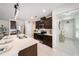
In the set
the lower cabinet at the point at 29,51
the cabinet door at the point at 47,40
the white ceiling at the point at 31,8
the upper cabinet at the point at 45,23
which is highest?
the white ceiling at the point at 31,8

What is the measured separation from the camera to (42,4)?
1653mm

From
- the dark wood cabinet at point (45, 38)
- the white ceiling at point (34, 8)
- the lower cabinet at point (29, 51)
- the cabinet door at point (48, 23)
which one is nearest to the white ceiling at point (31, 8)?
the white ceiling at point (34, 8)

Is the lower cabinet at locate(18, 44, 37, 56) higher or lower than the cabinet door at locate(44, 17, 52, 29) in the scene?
lower

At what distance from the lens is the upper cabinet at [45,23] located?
1.66 m

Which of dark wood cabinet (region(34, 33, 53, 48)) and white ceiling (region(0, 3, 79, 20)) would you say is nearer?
white ceiling (region(0, 3, 79, 20))

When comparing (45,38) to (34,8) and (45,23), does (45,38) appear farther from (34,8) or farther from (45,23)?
(34,8)

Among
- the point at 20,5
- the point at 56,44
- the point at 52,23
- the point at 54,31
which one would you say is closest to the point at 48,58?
the point at 56,44

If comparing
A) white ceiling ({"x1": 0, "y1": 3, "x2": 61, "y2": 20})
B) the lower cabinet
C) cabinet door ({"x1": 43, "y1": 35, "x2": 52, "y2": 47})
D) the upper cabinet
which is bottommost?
the lower cabinet

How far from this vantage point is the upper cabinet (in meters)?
1.66

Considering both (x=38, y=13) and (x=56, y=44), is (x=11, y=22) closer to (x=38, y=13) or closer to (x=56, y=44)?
(x=38, y=13)

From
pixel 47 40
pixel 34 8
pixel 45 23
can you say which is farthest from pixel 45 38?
pixel 34 8

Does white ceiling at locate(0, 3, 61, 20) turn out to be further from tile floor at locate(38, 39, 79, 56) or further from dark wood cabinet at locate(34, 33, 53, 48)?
tile floor at locate(38, 39, 79, 56)

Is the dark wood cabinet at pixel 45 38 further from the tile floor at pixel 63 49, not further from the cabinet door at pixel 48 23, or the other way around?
the cabinet door at pixel 48 23

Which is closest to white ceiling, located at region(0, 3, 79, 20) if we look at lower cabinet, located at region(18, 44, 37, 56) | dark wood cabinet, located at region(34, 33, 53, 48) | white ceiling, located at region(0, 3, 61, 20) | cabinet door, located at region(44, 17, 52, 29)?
white ceiling, located at region(0, 3, 61, 20)
